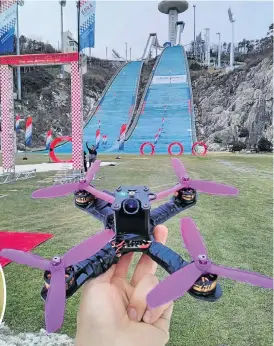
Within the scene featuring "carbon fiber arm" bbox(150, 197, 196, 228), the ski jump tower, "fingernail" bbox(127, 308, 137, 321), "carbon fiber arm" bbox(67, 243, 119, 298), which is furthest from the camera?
the ski jump tower

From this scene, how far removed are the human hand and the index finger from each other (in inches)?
3.4

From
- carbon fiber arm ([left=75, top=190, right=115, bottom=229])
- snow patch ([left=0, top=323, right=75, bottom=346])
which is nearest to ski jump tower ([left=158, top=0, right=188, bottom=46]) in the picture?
carbon fiber arm ([left=75, top=190, right=115, bottom=229])

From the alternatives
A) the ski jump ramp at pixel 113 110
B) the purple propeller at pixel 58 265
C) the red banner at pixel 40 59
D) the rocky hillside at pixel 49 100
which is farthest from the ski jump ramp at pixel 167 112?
the purple propeller at pixel 58 265

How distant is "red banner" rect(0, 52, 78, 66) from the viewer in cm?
1023

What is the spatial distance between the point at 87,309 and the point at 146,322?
1.00 feet

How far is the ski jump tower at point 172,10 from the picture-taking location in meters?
41.9

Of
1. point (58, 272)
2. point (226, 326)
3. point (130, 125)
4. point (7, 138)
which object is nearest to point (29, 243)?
point (226, 326)

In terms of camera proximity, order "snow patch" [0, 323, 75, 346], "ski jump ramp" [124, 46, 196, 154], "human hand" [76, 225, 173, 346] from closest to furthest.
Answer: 1. "human hand" [76, 225, 173, 346]
2. "snow patch" [0, 323, 75, 346]
3. "ski jump ramp" [124, 46, 196, 154]

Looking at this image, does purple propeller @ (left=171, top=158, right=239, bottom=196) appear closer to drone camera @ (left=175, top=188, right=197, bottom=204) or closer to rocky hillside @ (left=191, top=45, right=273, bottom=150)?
drone camera @ (left=175, top=188, right=197, bottom=204)

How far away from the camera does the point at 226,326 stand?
298 centimetres

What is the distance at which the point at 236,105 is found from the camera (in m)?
30.1

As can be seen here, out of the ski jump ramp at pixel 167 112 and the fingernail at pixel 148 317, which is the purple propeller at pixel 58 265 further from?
the ski jump ramp at pixel 167 112

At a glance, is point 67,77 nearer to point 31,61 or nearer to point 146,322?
point 31,61

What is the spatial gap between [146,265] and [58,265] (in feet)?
1.85
